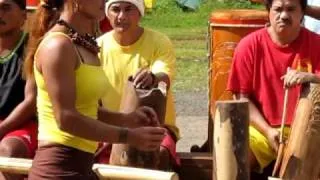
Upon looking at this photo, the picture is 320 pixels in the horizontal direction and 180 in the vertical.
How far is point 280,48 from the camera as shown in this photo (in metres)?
5.25

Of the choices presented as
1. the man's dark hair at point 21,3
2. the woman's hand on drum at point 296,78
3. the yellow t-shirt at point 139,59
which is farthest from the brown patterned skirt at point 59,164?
the man's dark hair at point 21,3

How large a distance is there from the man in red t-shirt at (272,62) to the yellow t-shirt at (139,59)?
0.40m

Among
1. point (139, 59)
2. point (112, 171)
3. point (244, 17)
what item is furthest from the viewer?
point (244, 17)

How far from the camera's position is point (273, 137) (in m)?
4.96

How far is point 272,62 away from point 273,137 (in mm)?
476

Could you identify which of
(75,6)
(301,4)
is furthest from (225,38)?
(75,6)

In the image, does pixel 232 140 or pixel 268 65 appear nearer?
pixel 232 140

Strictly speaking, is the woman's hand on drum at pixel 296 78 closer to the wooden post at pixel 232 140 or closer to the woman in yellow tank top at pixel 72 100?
the wooden post at pixel 232 140

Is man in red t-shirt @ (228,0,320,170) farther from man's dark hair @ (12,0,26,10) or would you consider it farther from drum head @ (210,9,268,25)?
man's dark hair @ (12,0,26,10)

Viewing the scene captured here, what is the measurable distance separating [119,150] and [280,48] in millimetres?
1241

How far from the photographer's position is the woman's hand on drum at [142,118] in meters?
4.15

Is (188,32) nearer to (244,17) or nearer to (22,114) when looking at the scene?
(244,17)

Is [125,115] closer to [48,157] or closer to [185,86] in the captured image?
[48,157]

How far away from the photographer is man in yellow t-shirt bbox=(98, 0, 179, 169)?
17.7ft
